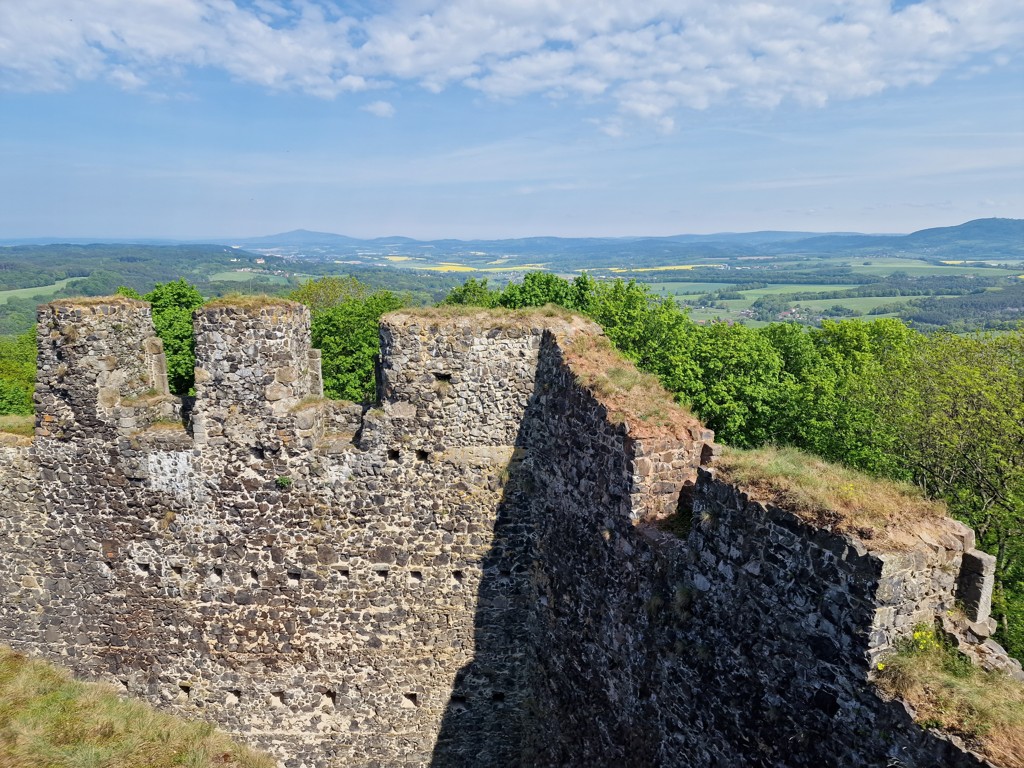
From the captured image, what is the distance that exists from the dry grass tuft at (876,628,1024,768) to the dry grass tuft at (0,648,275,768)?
35.7 ft

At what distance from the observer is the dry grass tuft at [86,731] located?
9.95 m

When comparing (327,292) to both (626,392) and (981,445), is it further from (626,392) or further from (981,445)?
(626,392)

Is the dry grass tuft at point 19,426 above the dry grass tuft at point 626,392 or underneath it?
underneath

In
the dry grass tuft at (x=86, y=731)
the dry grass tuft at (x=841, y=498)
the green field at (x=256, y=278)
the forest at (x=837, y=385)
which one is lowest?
the dry grass tuft at (x=86, y=731)

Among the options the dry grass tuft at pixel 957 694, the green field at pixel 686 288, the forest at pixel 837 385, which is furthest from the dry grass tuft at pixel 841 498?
the green field at pixel 686 288

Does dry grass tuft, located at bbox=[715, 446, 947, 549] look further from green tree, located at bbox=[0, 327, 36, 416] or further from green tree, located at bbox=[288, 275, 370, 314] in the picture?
green tree, located at bbox=[288, 275, 370, 314]

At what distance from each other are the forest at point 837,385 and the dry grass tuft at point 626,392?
3231mm

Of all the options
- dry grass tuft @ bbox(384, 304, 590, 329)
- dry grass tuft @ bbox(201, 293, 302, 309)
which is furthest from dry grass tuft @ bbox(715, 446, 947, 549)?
dry grass tuft @ bbox(201, 293, 302, 309)

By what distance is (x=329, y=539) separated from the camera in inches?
444

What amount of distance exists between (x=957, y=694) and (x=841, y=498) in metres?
1.80

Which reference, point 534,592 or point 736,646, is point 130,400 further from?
point 736,646

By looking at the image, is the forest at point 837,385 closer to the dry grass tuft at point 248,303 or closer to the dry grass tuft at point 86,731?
the dry grass tuft at point 248,303

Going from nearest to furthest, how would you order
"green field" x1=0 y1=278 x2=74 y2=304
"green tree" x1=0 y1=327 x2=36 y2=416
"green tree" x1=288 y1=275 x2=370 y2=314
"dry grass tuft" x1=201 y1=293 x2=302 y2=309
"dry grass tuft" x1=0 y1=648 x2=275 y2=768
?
"dry grass tuft" x1=0 y1=648 x2=275 y2=768, "dry grass tuft" x1=201 y1=293 x2=302 y2=309, "green tree" x1=0 y1=327 x2=36 y2=416, "green tree" x1=288 y1=275 x2=370 y2=314, "green field" x1=0 y1=278 x2=74 y2=304

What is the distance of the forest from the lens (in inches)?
661
